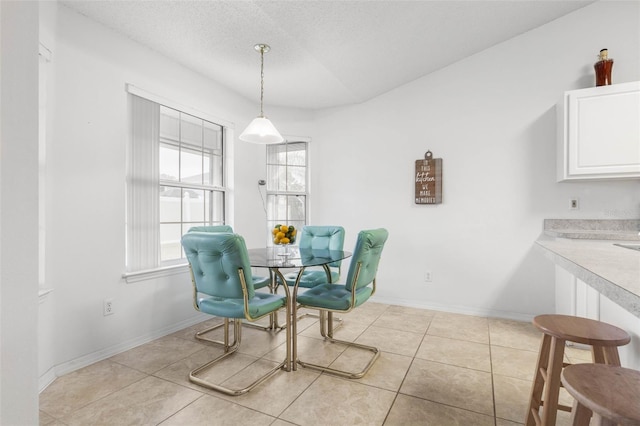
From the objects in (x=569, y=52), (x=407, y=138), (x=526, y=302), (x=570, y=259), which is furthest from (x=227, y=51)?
(x=526, y=302)

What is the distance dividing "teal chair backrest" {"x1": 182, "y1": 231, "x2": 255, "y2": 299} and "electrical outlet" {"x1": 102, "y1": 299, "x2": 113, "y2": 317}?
39.0 inches

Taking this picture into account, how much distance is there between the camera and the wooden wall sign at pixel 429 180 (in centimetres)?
373

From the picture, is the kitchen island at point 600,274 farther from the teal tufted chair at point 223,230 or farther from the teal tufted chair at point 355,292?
the teal tufted chair at point 223,230

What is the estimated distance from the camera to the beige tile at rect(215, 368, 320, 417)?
1.89 m

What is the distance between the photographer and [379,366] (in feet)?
7.77

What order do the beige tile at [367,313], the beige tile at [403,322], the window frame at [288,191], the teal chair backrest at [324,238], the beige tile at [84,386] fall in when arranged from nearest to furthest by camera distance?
the beige tile at [84,386], the beige tile at [403,322], the teal chair backrest at [324,238], the beige tile at [367,313], the window frame at [288,191]

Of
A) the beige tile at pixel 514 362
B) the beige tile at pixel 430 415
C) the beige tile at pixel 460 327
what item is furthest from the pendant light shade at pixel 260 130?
the beige tile at pixel 514 362

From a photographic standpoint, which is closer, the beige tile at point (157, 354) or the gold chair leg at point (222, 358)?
the gold chair leg at point (222, 358)

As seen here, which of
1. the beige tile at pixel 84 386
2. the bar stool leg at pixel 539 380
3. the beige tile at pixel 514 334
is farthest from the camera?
the beige tile at pixel 514 334

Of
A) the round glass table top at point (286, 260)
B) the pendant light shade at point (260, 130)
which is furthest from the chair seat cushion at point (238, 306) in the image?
the pendant light shade at point (260, 130)

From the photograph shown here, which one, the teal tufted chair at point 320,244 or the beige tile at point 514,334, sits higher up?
the teal tufted chair at point 320,244

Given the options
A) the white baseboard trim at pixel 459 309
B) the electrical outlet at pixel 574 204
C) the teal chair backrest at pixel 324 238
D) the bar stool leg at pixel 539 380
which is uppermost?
the electrical outlet at pixel 574 204

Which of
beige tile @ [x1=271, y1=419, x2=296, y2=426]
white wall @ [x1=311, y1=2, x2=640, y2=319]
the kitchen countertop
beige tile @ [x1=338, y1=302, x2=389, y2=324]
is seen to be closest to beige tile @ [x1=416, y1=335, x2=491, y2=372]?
beige tile @ [x1=338, y1=302, x2=389, y2=324]

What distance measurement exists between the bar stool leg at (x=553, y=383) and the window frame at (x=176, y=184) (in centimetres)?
294
